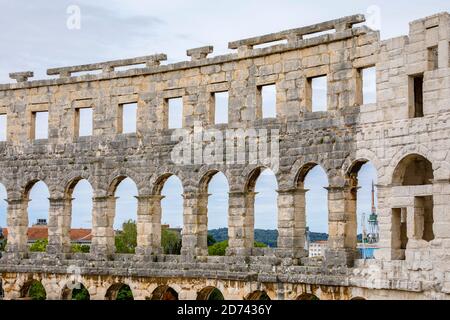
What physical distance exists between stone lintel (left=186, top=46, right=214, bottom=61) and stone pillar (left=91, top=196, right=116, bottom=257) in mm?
5366

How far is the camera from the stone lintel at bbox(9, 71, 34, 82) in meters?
30.0

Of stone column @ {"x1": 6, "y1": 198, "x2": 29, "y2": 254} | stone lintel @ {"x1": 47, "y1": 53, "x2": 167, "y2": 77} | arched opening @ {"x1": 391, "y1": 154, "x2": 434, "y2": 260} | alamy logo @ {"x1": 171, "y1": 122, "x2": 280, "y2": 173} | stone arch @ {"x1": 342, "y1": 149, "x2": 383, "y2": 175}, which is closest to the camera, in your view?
arched opening @ {"x1": 391, "y1": 154, "x2": 434, "y2": 260}

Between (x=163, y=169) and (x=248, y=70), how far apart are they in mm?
4272

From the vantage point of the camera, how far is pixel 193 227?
1022 inches

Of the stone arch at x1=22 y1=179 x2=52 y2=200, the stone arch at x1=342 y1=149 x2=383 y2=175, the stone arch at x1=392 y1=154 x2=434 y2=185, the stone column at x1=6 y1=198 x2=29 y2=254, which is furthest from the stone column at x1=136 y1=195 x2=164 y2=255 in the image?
the stone arch at x1=392 y1=154 x2=434 y2=185

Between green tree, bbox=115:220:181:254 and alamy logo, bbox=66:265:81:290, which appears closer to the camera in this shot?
alamy logo, bbox=66:265:81:290

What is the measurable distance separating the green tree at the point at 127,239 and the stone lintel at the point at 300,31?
38.9 metres

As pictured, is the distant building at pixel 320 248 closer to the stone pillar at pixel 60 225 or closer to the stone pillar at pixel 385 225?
the stone pillar at pixel 385 225

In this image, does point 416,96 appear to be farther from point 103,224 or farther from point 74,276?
point 74,276

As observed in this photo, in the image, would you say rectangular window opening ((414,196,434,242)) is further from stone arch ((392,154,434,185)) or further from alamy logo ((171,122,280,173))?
alamy logo ((171,122,280,173))

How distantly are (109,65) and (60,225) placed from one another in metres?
5.61

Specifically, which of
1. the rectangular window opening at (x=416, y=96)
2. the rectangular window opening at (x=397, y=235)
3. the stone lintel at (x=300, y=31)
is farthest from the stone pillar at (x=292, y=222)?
the stone lintel at (x=300, y=31)

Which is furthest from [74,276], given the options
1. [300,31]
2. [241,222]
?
[300,31]
